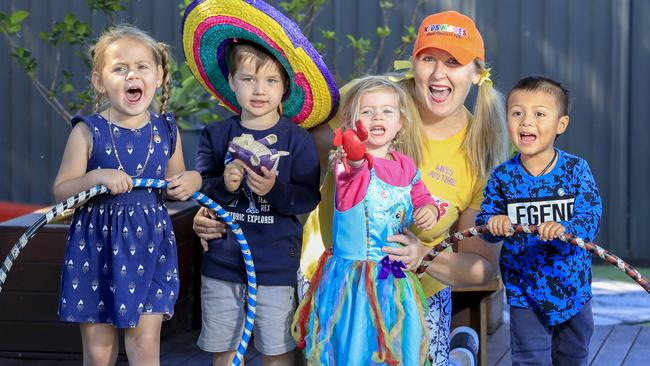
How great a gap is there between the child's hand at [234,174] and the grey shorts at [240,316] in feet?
1.31

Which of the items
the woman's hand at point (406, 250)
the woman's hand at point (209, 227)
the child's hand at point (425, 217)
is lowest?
the woman's hand at point (406, 250)

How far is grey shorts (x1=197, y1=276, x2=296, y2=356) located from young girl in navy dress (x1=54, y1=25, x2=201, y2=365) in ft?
0.58

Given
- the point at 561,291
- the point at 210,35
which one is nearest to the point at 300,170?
the point at 210,35

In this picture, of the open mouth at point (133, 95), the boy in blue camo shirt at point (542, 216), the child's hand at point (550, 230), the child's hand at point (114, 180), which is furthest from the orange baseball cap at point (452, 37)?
the child's hand at point (114, 180)

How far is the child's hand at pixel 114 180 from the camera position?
12.1 feet

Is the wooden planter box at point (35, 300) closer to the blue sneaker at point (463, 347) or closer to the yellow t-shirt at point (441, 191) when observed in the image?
the yellow t-shirt at point (441, 191)

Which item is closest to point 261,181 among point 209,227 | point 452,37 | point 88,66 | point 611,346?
point 209,227

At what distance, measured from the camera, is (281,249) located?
13.3 feet

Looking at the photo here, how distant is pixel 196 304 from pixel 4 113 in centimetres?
303

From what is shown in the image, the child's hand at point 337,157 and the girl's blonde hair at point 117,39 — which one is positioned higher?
the girl's blonde hair at point 117,39

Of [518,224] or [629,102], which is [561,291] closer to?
[518,224]

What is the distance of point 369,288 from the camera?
147 inches

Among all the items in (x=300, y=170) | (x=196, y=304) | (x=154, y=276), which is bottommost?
(x=196, y=304)

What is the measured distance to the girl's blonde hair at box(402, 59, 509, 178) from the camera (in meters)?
4.23
